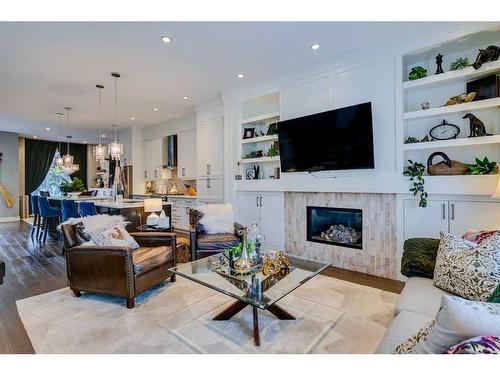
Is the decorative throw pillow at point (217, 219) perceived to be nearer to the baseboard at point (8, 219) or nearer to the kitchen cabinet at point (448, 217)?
the kitchen cabinet at point (448, 217)

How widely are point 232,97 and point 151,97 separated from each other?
166 centimetres

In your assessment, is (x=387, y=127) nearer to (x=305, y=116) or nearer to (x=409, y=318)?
(x=305, y=116)

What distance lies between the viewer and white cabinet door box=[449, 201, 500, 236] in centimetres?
278

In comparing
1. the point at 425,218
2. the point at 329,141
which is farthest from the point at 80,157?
the point at 425,218

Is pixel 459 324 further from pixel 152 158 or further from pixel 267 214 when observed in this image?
pixel 152 158

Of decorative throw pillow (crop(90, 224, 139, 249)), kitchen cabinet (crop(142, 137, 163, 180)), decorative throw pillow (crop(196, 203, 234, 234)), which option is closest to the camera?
decorative throw pillow (crop(90, 224, 139, 249))

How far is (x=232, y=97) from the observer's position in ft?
16.8

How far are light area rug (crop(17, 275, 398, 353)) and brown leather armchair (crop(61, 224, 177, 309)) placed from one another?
0.14m

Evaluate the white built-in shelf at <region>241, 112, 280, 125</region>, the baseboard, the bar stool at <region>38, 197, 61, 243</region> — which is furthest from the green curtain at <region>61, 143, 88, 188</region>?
the white built-in shelf at <region>241, 112, 280, 125</region>

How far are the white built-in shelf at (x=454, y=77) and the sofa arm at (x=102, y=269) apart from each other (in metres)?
3.71

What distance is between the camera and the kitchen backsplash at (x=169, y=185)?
24.6 ft

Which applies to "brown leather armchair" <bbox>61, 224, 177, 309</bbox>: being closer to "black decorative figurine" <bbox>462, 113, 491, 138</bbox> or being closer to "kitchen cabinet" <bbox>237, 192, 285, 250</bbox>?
"kitchen cabinet" <bbox>237, 192, 285, 250</bbox>

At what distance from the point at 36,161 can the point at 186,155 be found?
6.70 metres
